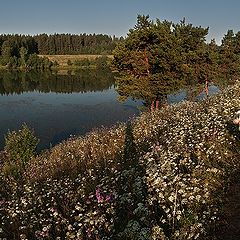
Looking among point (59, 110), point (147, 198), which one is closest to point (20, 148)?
point (147, 198)

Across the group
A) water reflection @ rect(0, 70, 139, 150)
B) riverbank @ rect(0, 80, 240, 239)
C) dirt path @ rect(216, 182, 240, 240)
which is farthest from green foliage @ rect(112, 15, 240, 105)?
dirt path @ rect(216, 182, 240, 240)

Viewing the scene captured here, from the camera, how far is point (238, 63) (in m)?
45.8

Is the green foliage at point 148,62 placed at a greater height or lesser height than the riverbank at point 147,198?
greater

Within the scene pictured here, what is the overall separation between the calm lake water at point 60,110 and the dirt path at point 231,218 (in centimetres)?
2105

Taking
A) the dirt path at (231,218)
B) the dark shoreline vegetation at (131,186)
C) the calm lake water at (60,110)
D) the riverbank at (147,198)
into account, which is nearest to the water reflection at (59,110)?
the calm lake water at (60,110)

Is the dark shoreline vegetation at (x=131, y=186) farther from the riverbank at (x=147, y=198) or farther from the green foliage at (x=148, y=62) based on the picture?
the green foliage at (x=148, y=62)

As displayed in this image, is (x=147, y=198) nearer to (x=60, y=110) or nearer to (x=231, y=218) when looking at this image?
(x=231, y=218)

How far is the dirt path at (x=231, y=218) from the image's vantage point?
6.41 metres

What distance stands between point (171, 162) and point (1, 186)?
5783mm

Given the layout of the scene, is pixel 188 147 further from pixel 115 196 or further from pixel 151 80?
pixel 151 80

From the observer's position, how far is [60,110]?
50406mm

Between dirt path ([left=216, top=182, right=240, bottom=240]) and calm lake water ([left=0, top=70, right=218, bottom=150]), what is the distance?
21051mm

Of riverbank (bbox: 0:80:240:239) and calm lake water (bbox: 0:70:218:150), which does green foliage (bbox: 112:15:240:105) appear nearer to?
calm lake water (bbox: 0:70:218:150)

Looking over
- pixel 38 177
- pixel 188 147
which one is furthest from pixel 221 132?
pixel 38 177
